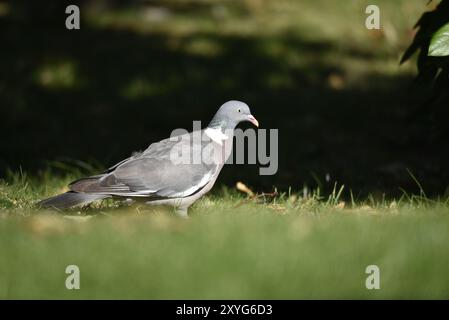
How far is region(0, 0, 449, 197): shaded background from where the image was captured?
754cm

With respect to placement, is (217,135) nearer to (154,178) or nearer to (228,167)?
(154,178)

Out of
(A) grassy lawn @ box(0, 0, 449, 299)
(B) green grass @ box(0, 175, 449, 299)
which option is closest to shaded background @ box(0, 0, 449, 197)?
(A) grassy lawn @ box(0, 0, 449, 299)

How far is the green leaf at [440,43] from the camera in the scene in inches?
179

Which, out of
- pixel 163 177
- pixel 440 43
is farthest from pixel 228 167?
pixel 440 43

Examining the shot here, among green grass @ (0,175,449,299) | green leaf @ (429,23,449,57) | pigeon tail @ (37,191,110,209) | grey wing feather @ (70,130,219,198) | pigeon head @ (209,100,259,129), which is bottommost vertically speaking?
green grass @ (0,175,449,299)

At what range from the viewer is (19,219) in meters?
4.67

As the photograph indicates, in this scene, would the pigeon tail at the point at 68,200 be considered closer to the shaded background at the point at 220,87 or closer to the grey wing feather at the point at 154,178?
the grey wing feather at the point at 154,178

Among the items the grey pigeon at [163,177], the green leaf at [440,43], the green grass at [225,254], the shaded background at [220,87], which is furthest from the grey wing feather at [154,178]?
the green leaf at [440,43]

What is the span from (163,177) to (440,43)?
204 centimetres

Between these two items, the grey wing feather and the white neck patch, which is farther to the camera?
the white neck patch

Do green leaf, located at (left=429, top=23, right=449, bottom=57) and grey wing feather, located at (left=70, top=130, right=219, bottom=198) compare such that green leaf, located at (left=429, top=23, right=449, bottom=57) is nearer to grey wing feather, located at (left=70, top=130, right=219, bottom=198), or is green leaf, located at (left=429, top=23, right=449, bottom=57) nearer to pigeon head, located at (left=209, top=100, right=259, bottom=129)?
pigeon head, located at (left=209, top=100, right=259, bottom=129)

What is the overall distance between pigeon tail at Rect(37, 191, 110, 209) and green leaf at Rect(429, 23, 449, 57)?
Answer: 2379 mm

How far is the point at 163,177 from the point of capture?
500cm

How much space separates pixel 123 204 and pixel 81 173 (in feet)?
5.07
